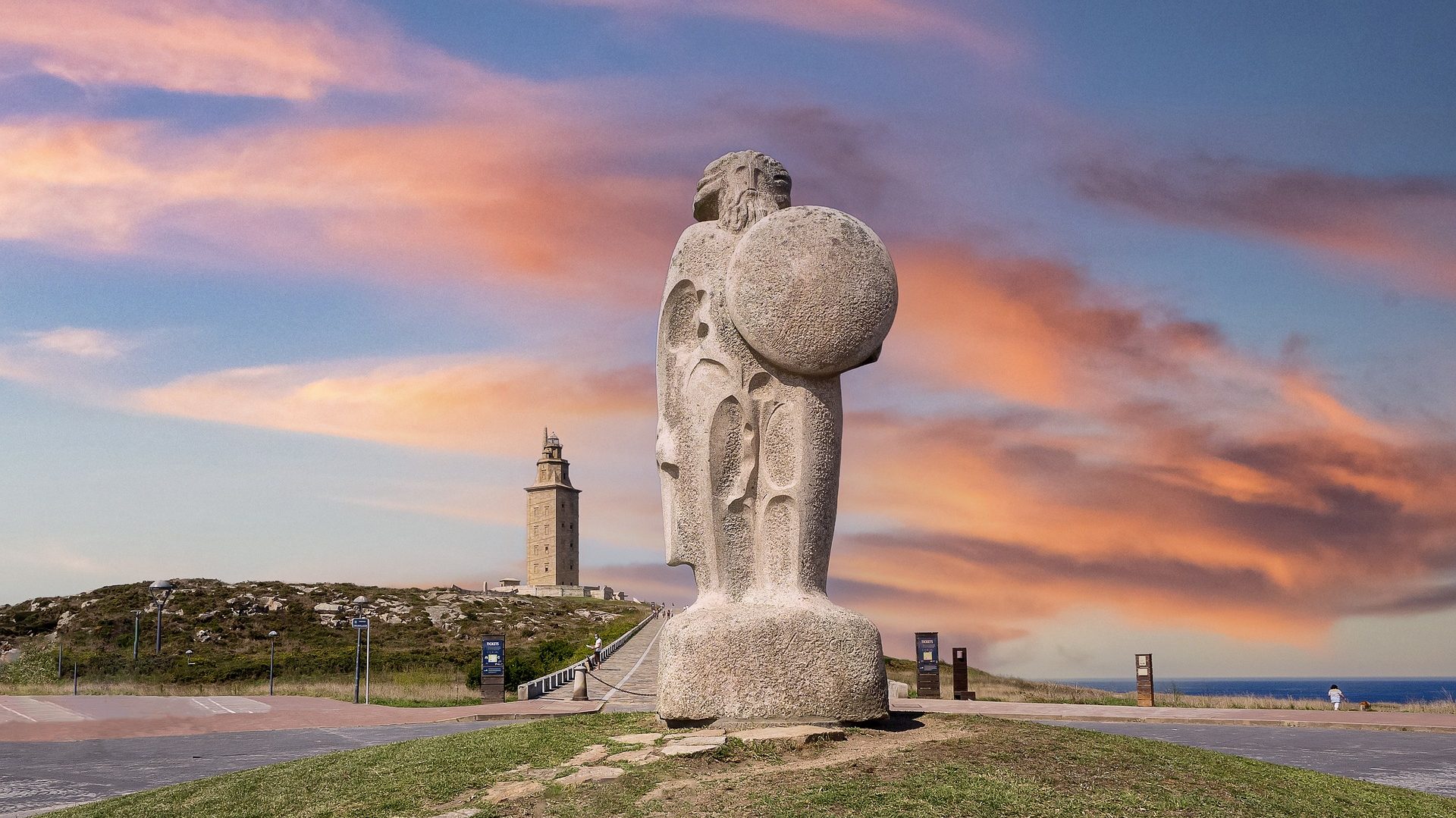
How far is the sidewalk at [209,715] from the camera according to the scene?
19.0 m

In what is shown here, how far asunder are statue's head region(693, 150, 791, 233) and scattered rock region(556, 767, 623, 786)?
15.5 feet

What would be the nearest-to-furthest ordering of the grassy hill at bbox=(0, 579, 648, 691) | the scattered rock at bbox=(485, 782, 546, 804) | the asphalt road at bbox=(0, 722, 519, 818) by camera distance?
the scattered rock at bbox=(485, 782, 546, 804)
the asphalt road at bbox=(0, 722, 519, 818)
the grassy hill at bbox=(0, 579, 648, 691)

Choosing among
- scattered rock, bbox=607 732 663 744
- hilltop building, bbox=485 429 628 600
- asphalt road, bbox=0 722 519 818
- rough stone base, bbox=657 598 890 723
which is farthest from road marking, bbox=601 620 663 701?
A: hilltop building, bbox=485 429 628 600

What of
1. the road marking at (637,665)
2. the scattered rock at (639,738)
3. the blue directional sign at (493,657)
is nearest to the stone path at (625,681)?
the road marking at (637,665)

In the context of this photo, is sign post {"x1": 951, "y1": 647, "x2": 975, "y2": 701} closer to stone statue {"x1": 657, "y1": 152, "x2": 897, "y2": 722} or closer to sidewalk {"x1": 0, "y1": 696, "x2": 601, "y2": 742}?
sidewalk {"x1": 0, "y1": 696, "x2": 601, "y2": 742}

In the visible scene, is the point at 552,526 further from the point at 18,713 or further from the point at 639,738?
the point at 639,738

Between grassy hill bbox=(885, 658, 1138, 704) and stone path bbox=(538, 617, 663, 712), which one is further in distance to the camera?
grassy hill bbox=(885, 658, 1138, 704)

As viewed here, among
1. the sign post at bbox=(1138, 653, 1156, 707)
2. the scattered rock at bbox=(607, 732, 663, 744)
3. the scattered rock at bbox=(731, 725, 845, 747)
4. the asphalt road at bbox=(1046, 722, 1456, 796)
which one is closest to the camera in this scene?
the scattered rock at bbox=(731, 725, 845, 747)

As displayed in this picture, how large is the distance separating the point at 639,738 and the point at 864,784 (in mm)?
2267

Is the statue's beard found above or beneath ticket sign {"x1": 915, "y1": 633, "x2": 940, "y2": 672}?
above

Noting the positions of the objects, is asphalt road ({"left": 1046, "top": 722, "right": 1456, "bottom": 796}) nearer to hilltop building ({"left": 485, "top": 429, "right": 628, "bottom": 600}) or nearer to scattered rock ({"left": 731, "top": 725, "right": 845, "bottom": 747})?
scattered rock ({"left": 731, "top": 725, "right": 845, "bottom": 747})

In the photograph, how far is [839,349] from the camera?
339 inches

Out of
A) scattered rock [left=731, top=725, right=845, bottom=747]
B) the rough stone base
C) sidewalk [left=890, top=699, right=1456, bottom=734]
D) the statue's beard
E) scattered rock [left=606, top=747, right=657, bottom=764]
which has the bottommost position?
sidewalk [left=890, top=699, right=1456, bottom=734]

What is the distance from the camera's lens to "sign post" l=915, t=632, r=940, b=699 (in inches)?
876
